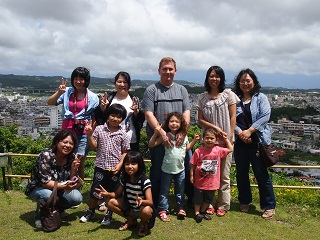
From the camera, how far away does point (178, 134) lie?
13.8ft

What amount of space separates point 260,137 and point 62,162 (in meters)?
2.75

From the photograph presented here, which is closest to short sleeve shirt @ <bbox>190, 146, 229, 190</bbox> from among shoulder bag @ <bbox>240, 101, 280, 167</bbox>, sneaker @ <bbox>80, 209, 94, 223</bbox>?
shoulder bag @ <bbox>240, 101, 280, 167</bbox>

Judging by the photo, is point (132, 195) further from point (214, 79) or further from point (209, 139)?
point (214, 79)

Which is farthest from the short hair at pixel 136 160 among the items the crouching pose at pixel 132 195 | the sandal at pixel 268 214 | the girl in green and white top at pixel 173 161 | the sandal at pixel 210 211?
the sandal at pixel 268 214

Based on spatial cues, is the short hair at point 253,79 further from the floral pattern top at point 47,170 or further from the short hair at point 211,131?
the floral pattern top at point 47,170

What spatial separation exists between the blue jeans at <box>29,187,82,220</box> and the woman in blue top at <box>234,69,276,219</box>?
7.80ft

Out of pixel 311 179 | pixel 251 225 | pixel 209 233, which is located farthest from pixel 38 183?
pixel 311 179

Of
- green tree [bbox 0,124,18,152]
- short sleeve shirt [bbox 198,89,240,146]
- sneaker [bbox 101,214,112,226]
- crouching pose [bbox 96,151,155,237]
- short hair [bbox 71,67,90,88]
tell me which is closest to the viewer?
crouching pose [bbox 96,151,155,237]

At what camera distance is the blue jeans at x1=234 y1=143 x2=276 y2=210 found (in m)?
4.37

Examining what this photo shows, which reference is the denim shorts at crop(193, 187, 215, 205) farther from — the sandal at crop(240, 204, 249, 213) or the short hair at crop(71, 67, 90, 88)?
the short hair at crop(71, 67, 90, 88)

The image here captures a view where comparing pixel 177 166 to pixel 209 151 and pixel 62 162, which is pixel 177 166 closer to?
pixel 209 151

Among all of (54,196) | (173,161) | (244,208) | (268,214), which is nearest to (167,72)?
(173,161)

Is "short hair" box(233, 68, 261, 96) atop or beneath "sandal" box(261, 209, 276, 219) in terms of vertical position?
atop

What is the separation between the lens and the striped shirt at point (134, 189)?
379 cm
